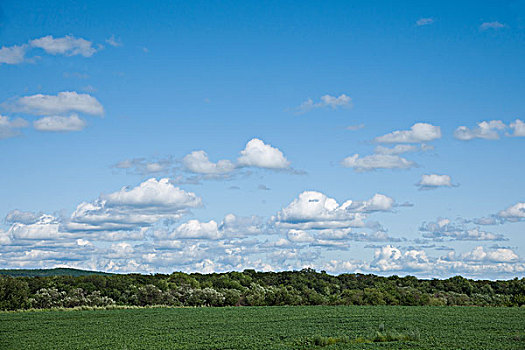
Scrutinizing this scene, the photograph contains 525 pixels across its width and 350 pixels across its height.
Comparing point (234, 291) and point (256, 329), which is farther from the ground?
point (234, 291)

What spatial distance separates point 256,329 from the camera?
4725 cm

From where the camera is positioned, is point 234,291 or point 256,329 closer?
point 256,329

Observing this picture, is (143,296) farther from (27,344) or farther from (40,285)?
(27,344)

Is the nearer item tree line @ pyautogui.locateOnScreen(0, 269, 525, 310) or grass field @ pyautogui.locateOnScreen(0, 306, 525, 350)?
grass field @ pyautogui.locateOnScreen(0, 306, 525, 350)

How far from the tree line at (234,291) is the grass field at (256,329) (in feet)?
51.5

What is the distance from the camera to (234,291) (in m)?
91.9

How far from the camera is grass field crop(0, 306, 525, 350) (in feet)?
122

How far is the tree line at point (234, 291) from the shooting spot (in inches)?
3219

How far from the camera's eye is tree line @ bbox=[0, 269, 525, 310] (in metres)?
81.8

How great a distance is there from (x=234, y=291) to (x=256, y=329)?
148 ft

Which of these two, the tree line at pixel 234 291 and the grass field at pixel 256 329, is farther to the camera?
the tree line at pixel 234 291

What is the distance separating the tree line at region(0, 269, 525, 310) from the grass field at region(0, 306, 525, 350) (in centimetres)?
1569

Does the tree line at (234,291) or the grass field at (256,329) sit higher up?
the tree line at (234,291)

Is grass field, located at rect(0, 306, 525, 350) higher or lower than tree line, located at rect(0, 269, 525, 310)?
lower
